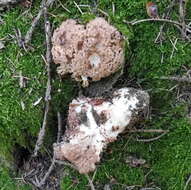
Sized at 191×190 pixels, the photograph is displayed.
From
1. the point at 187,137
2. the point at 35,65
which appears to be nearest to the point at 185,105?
the point at 187,137

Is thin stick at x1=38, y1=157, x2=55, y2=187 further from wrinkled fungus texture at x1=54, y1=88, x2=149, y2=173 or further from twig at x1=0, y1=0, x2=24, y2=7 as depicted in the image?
twig at x1=0, y1=0, x2=24, y2=7

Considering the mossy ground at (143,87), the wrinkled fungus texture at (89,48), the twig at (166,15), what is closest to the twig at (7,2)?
the mossy ground at (143,87)

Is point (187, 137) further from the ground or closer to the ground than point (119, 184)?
further from the ground

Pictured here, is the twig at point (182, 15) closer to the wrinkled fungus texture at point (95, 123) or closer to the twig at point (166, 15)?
the twig at point (166, 15)

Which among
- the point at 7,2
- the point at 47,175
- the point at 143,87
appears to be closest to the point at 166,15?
the point at 143,87

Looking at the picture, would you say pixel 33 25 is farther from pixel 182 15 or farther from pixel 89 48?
pixel 182 15

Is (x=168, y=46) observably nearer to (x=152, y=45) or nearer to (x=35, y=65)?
(x=152, y=45)
